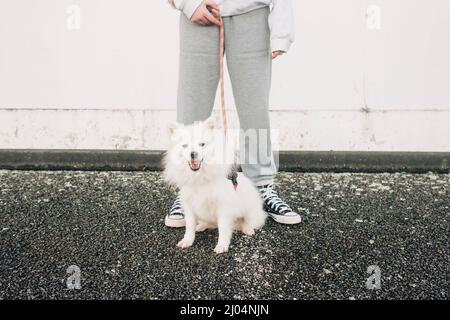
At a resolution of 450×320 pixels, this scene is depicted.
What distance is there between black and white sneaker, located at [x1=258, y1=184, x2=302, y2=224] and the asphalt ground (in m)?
0.06

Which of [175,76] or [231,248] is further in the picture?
[175,76]

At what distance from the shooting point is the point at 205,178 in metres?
2.26

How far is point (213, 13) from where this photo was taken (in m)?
2.41

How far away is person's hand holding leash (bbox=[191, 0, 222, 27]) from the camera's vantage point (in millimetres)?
2338

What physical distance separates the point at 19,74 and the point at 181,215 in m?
2.26

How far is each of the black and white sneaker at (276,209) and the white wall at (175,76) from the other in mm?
1195

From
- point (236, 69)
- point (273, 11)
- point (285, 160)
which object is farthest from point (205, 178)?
point (285, 160)

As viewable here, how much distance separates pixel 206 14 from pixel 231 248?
1.22 metres

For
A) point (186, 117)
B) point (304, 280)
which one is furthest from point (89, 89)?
point (304, 280)

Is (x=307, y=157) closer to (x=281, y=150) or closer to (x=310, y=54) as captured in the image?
(x=281, y=150)

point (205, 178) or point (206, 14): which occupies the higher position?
point (206, 14)

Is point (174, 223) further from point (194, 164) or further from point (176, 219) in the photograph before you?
point (194, 164)

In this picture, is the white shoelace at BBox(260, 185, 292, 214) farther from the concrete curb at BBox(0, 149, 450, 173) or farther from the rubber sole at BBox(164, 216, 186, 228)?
the concrete curb at BBox(0, 149, 450, 173)
